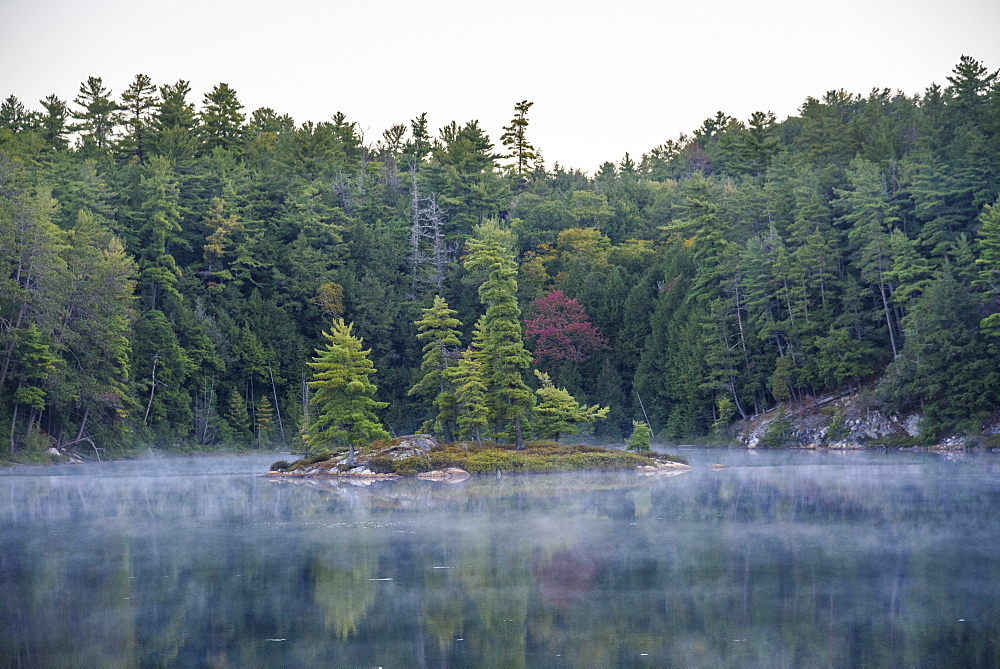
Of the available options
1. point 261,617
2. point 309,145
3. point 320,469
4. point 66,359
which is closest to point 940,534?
point 261,617

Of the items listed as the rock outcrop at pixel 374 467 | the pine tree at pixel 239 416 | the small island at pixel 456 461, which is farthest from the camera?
the pine tree at pixel 239 416

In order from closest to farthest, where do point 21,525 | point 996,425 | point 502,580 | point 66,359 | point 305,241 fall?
1. point 502,580
2. point 21,525
3. point 996,425
4. point 66,359
5. point 305,241

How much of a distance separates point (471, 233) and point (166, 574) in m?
62.1

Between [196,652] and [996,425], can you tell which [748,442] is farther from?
[196,652]

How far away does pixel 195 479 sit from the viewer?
3994 centimetres

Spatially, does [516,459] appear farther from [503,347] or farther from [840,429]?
[840,429]

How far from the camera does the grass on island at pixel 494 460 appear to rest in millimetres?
39344

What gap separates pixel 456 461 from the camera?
39656mm

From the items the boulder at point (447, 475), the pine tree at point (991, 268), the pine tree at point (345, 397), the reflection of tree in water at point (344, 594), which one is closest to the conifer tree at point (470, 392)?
the boulder at point (447, 475)

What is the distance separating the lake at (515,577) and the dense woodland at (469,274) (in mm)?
15983

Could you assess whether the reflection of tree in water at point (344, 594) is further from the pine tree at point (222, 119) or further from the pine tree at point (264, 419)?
the pine tree at point (222, 119)

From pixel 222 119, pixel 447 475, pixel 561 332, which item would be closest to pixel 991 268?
pixel 561 332

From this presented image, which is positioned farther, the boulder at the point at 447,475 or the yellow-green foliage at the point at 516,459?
the yellow-green foliage at the point at 516,459

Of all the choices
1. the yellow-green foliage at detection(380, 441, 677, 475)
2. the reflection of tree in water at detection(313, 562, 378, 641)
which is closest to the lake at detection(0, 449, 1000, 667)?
the reflection of tree in water at detection(313, 562, 378, 641)
